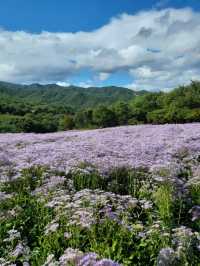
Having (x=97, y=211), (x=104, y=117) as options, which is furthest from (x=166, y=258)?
(x=104, y=117)

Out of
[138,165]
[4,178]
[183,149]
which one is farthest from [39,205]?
[183,149]

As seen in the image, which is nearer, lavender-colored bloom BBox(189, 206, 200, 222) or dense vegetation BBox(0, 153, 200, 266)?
dense vegetation BBox(0, 153, 200, 266)

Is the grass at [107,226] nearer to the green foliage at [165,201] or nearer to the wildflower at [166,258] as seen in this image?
the green foliage at [165,201]

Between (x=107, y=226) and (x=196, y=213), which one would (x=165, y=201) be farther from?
(x=107, y=226)

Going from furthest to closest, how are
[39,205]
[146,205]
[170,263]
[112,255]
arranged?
[39,205]
[146,205]
[112,255]
[170,263]

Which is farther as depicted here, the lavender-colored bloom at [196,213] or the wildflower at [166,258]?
the lavender-colored bloom at [196,213]

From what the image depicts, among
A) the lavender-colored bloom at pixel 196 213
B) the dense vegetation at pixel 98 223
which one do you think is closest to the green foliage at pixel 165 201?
the dense vegetation at pixel 98 223

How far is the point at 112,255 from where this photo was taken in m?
7.20

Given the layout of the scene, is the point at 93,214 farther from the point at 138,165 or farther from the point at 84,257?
the point at 138,165

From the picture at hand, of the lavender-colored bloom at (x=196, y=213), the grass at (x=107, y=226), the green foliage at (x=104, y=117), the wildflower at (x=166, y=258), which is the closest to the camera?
the wildflower at (x=166, y=258)

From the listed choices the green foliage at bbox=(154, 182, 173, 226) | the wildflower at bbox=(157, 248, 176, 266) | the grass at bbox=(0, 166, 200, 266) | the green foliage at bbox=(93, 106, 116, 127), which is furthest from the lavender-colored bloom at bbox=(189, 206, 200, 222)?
the green foliage at bbox=(93, 106, 116, 127)

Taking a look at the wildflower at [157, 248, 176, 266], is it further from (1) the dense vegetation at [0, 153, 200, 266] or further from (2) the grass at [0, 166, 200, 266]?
(2) the grass at [0, 166, 200, 266]

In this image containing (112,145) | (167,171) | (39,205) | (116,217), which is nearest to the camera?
(116,217)

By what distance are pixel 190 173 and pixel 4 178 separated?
18.3ft
